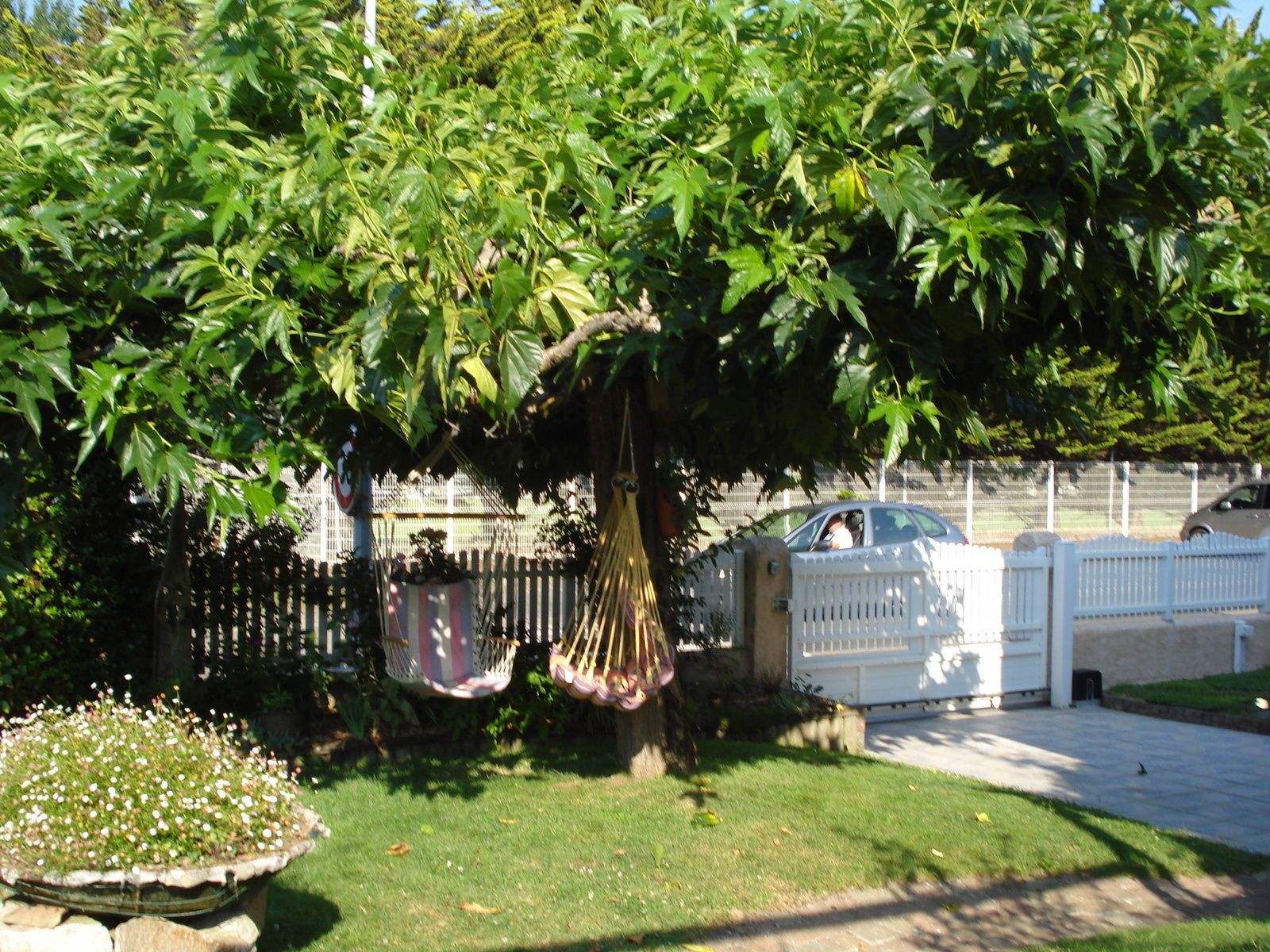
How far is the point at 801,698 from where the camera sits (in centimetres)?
908

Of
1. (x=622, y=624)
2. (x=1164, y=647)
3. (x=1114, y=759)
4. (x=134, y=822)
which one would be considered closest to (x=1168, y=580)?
(x=1164, y=647)

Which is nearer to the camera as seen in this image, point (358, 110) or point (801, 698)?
point (358, 110)

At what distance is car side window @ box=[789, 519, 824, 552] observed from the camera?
1477 centimetres

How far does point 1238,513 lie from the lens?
2322cm

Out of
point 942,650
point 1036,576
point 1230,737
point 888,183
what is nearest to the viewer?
point 888,183

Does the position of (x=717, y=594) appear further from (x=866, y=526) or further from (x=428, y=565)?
(x=866, y=526)

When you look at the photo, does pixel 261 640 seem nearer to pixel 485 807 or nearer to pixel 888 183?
pixel 485 807

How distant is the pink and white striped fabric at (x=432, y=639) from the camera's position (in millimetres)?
6934

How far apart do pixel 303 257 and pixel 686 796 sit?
12.1 ft

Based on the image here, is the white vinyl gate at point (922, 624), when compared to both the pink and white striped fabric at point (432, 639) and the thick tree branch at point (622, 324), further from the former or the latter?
the thick tree branch at point (622, 324)

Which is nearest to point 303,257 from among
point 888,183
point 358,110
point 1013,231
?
point 358,110

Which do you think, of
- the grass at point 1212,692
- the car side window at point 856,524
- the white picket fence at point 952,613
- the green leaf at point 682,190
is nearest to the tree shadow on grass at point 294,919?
the green leaf at point 682,190

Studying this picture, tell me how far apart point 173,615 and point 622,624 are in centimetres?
302

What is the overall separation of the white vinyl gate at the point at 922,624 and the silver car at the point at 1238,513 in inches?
527
